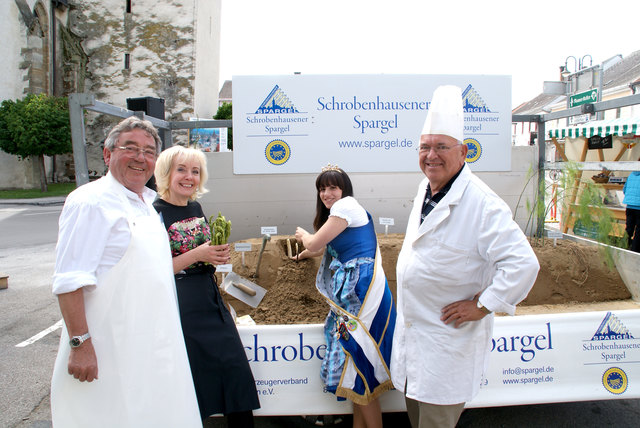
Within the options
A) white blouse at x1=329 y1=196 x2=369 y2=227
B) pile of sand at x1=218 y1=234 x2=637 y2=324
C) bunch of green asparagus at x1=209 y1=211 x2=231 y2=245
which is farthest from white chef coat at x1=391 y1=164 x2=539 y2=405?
pile of sand at x1=218 y1=234 x2=637 y2=324

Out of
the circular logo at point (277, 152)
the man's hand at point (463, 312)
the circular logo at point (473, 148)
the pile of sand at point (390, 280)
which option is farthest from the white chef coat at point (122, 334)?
the circular logo at point (473, 148)

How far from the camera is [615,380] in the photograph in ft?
8.44

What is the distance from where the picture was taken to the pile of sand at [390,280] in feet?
11.7

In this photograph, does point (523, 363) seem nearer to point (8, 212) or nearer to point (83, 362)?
point (83, 362)

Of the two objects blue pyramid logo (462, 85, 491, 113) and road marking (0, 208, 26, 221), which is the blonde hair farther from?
road marking (0, 208, 26, 221)

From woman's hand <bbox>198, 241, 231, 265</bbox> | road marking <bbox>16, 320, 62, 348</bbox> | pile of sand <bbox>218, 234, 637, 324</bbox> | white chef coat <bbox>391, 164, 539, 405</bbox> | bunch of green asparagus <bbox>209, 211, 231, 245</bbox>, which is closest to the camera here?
white chef coat <bbox>391, 164, 539, 405</bbox>

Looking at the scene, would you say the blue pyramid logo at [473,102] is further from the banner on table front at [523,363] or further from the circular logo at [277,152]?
the banner on table front at [523,363]

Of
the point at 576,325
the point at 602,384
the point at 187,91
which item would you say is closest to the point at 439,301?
the point at 576,325

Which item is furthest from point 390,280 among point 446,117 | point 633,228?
point 633,228

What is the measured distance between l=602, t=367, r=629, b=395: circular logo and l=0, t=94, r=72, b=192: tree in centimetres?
2258

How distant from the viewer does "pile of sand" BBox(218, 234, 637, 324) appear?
357cm

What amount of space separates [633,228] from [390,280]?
568 cm

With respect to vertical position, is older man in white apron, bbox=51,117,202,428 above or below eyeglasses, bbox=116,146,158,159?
below

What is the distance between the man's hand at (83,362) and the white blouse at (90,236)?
0.22m
